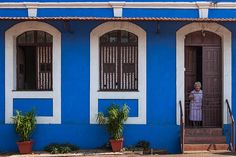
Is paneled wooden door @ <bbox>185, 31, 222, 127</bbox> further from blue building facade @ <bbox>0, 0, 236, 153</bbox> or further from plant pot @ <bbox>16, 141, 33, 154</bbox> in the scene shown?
plant pot @ <bbox>16, 141, 33, 154</bbox>

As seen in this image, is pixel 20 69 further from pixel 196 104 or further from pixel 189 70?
pixel 196 104

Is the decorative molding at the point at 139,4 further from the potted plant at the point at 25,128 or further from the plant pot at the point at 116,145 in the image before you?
the plant pot at the point at 116,145

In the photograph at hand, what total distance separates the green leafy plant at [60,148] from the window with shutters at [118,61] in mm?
1856

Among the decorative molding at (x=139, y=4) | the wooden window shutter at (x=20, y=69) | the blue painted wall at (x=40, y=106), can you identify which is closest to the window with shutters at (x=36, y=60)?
the wooden window shutter at (x=20, y=69)

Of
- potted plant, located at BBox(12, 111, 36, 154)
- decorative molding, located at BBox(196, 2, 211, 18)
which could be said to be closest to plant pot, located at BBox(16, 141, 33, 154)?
potted plant, located at BBox(12, 111, 36, 154)

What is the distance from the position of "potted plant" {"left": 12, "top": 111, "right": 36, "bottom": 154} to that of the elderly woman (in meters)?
4.53

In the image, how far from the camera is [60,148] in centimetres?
1327

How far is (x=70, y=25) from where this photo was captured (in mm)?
13500

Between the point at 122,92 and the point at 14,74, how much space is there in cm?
316

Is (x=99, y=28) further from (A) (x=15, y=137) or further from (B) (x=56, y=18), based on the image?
(A) (x=15, y=137)

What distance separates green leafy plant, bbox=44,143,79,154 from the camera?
13.2 metres

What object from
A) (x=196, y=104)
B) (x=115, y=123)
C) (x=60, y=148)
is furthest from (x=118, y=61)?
(x=60, y=148)

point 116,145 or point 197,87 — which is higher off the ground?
point 197,87

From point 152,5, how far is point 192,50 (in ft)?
6.10
